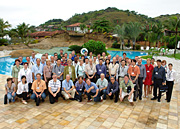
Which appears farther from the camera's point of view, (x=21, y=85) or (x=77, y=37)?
(x=77, y=37)

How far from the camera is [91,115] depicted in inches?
182

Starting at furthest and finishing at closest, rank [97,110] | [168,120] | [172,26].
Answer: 1. [172,26]
2. [97,110]
3. [168,120]

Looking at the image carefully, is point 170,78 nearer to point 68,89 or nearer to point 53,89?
point 68,89

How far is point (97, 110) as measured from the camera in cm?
497

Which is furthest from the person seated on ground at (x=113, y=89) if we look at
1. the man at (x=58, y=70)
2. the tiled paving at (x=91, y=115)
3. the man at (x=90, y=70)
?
the man at (x=58, y=70)

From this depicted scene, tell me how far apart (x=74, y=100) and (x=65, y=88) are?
603 millimetres

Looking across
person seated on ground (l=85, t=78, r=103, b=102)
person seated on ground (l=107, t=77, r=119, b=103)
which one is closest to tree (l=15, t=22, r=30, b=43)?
person seated on ground (l=85, t=78, r=103, b=102)

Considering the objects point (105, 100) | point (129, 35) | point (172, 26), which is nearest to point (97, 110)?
point (105, 100)

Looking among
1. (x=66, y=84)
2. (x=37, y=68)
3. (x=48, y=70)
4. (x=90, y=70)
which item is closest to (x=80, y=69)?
(x=90, y=70)

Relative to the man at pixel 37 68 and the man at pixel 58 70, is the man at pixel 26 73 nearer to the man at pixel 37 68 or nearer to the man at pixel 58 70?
the man at pixel 37 68

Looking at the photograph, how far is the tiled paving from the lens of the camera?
409 cm

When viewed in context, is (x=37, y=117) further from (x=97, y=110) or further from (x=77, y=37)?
(x=77, y=37)

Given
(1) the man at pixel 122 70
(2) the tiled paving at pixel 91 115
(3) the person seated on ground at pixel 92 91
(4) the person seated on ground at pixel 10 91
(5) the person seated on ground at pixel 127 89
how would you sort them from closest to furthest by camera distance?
(2) the tiled paving at pixel 91 115 < (5) the person seated on ground at pixel 127 89 < (4) the person seated on ground at pixel 10 91 < (3) the person seated on ground at pixel 92 91 < (1) the man at pixel 122 70

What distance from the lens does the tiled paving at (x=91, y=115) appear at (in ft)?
13.4
